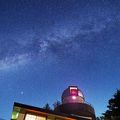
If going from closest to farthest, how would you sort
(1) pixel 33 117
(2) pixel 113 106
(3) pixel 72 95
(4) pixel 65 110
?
(1) pixel 33 117 → (4) pixel 65 110 → (3) pixel 72 95 → (2) pixel 113 106

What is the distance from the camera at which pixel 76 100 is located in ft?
114

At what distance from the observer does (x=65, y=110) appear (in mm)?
32844

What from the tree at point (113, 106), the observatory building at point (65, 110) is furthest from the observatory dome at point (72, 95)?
the tree at point (113, 106)

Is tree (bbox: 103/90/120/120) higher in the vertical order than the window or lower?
higher

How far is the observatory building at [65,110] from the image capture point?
18.9m

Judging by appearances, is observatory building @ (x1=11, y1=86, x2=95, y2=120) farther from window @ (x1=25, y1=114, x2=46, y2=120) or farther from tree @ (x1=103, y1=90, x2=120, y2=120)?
tree @ (x1=103, y1=90, x2=120, y2=120)

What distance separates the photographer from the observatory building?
744 inches

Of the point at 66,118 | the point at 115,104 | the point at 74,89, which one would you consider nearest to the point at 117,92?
the point at 115,104

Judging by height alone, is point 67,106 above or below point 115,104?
below

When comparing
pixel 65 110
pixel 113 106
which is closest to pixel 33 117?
pixel 65 110

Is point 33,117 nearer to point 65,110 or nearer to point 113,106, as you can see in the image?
point 65,110

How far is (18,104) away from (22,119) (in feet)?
4.81

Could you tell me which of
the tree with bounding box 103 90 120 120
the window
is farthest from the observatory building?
the tree with bounding box 103 90 120 120

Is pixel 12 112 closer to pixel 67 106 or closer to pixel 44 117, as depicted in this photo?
pixel 44 117
